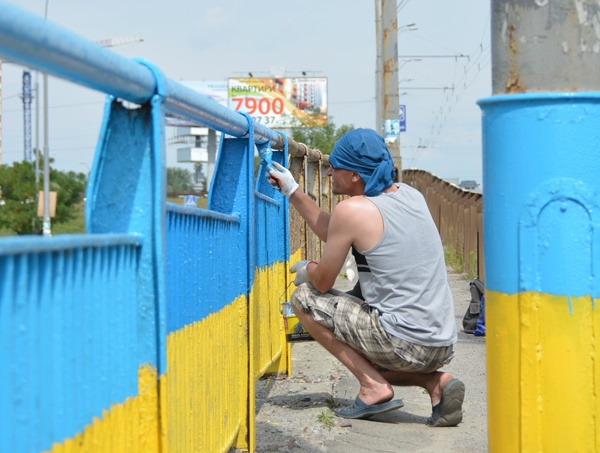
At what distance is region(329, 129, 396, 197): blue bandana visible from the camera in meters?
4.84

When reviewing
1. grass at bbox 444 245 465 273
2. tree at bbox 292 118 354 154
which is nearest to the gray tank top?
grass at bbox 444 245 465 273

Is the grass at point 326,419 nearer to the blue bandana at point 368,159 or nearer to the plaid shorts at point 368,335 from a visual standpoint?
the plaid shorts at point 368,335

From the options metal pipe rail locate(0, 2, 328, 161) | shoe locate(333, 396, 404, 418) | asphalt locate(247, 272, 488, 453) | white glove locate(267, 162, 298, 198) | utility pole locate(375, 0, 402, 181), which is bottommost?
asphalt locate(247, 272, 488, 453)

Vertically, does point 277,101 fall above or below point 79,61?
above

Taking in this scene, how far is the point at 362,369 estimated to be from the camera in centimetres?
489

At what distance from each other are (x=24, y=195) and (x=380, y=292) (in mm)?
51028

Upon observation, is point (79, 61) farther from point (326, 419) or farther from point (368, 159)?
point (326, 419)

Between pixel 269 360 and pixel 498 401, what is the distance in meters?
3.28

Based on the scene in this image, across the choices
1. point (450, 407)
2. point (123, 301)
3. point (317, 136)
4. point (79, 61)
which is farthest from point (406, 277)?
point (317, 136)

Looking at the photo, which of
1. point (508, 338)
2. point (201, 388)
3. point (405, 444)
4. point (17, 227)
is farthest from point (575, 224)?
point (17, 227)

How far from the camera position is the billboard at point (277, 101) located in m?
72.9

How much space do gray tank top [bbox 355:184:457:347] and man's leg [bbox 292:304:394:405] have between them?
27 cm

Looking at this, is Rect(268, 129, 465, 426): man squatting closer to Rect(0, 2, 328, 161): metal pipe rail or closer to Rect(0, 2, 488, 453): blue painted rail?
Rect(0, 2, 488, 453): blue painted rail

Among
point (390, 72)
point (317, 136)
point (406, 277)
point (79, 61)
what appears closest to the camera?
point (79, 61)
